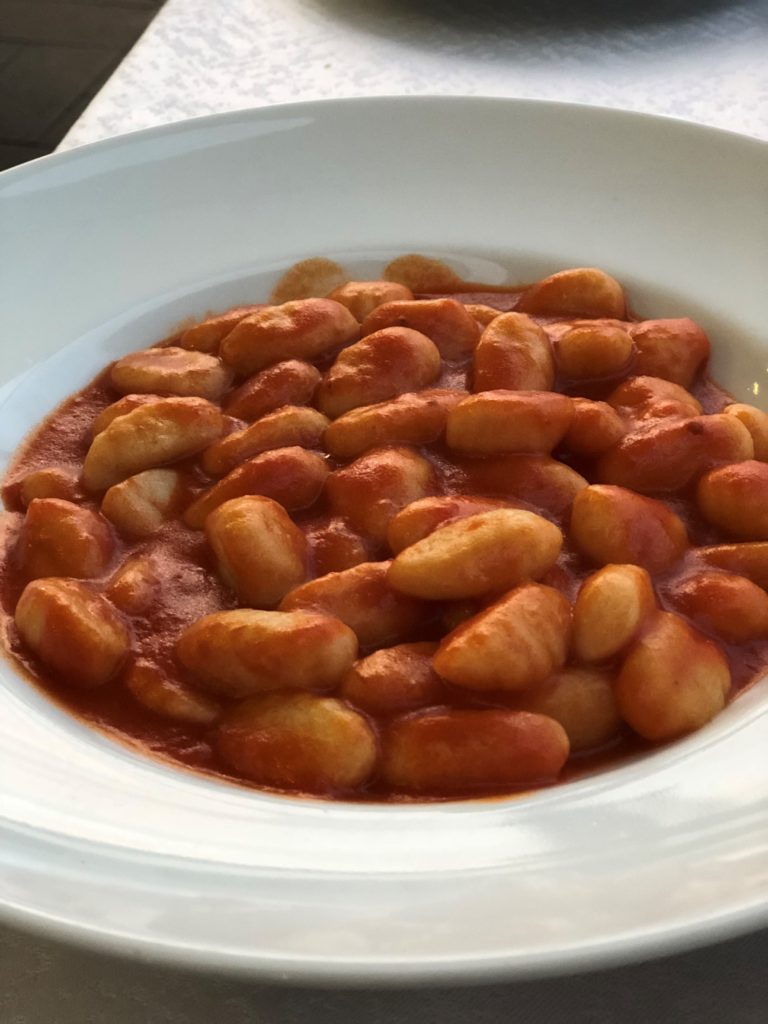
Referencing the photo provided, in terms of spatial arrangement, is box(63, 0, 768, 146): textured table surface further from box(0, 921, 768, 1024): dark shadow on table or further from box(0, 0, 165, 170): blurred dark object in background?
box(0, 921, 768, 1024): dark shadow on table

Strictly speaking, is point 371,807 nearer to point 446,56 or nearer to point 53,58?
point 446,56

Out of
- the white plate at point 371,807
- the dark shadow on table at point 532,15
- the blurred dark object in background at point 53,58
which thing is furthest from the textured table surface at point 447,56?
the blurred dark object in background at point 53,58

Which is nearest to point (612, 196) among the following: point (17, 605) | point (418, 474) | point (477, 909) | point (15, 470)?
point (418, 474)

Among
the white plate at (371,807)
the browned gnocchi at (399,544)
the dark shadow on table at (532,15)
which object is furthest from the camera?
the dark shadow on table at (532,15)

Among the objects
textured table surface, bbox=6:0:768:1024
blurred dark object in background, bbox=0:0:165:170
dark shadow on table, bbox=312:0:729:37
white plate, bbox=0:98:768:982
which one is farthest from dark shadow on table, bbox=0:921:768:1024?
blurred dark object in background, bbox=0:0:165:170

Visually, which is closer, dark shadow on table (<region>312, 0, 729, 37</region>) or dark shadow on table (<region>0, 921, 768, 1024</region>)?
dark shadow on table (<region>0, 921, 768, 1024</region>)

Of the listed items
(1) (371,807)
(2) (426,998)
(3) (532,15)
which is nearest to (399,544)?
(1) (371,807)

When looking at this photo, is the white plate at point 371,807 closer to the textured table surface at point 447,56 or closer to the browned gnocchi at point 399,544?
A: the browned gnocchi at point 399,544
